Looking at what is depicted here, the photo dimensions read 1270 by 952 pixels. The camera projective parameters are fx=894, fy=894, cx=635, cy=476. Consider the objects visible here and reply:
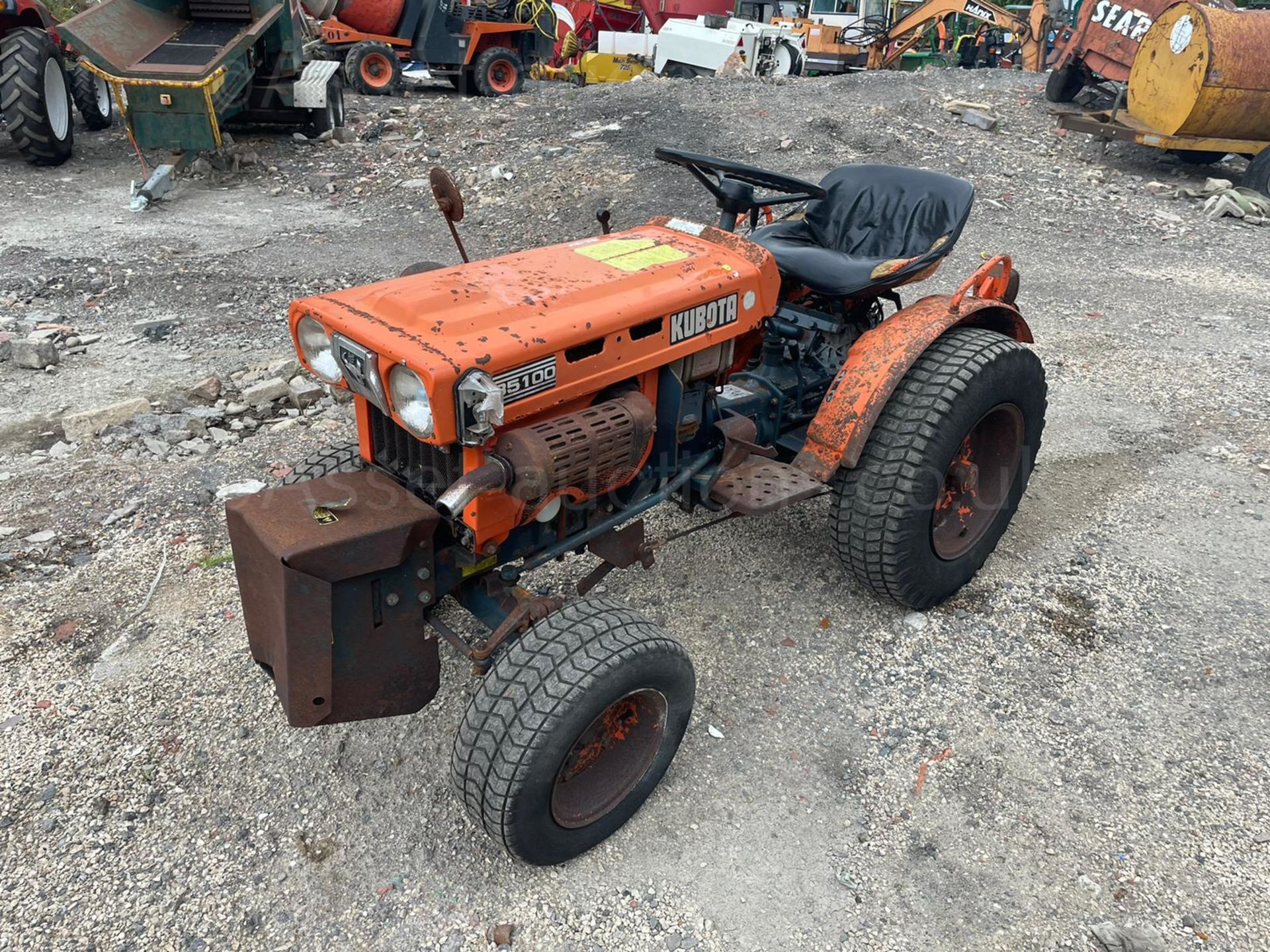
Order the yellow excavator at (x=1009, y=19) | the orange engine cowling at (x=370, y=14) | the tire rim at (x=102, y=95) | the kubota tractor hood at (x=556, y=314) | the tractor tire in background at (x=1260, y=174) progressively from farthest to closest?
the yellow excavator at (x=1009, y=19) < the orange engine cowling at (x=370, y=14) < the tire rim at (x=102, y=95) < the tractor tire in background at (x=1260, y=174) < the kubota tractor hood at (x=556, y=314)

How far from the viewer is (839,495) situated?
2840mm

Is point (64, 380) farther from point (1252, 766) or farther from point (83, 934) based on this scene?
point (1252, 766)

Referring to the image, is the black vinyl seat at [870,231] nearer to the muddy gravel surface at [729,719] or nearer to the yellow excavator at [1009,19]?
the muddy gravel surface at [729,719]

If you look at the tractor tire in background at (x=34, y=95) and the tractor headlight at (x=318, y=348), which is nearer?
the tractor headlight at (x=318, y=348)

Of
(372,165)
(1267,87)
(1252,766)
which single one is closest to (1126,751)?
(1252,766)

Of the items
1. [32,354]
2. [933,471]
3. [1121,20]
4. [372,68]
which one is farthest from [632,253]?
[372,68]

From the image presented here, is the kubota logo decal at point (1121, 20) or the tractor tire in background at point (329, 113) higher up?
the kubota logo decal at point (1121, 20)

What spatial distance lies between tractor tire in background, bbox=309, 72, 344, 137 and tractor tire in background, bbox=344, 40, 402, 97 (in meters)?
2.41

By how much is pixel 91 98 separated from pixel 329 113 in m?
2.52

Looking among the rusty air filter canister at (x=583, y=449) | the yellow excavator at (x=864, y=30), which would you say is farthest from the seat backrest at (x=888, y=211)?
the yellow excavator at (x=864, y=30)

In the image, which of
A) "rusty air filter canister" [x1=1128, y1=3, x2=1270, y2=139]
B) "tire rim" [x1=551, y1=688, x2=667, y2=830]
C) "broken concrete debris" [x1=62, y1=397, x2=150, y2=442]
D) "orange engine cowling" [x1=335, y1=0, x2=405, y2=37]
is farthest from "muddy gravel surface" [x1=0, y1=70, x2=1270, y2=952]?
"orange engine cowling" [x1=335, y1=0, x2=405, y2=37]

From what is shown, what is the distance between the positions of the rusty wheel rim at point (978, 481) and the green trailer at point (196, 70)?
719cm

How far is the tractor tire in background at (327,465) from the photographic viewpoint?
2559 mm

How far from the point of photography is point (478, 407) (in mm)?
1932
